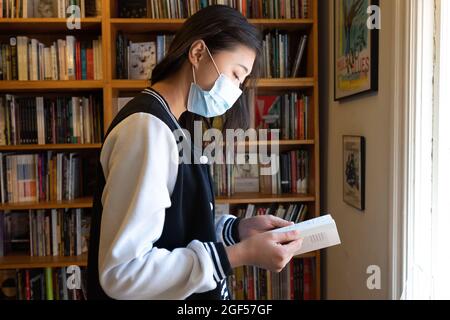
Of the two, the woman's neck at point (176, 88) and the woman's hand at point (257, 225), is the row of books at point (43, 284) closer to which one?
the woman's hand at point (257, 225)

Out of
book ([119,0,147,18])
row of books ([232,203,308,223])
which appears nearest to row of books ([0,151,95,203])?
book ([119,0,147,18])

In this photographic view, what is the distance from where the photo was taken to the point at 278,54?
6.26 ft

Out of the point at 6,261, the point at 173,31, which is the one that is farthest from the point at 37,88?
the point at 6,261

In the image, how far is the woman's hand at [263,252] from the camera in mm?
757

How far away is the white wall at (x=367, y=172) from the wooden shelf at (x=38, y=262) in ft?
4.10

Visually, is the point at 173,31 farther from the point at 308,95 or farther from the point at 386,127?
the point at 386,127

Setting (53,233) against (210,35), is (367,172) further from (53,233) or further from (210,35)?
(53,233)

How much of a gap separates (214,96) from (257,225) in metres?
0.39

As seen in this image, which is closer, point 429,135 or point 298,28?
point 429,135

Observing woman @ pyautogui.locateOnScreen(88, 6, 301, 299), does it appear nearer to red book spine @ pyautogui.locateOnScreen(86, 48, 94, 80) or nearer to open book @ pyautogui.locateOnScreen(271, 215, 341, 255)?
open book @ pyautogui.locateOnScreen(271, 215, 341, 255)

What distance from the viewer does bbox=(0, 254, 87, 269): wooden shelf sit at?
1781 millimetres

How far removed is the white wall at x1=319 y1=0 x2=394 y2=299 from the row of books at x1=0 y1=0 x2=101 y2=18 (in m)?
1.17

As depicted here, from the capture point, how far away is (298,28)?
1.93 m

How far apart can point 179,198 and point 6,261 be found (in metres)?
1.51
